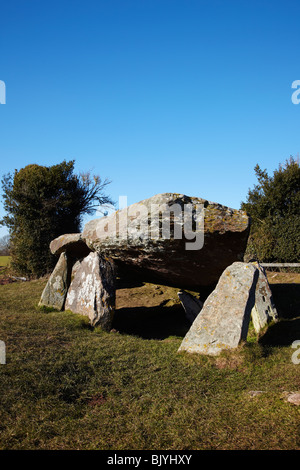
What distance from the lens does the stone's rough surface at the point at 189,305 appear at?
9755 millimetres

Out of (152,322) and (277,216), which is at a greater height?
(277,216)

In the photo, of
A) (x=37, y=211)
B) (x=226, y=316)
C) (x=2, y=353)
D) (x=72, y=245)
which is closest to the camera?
(x=2, y=353)

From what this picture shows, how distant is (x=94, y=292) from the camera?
337 inches

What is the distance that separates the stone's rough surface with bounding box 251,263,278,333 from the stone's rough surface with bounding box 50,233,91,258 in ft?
15.8

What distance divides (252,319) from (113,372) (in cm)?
482

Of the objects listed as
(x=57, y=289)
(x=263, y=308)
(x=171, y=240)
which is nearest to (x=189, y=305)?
(x=263, y=308)

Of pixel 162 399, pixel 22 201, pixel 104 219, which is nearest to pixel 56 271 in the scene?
pixel 104 219

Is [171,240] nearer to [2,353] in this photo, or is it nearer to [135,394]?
[135,394]

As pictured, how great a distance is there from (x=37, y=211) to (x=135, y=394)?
44.8 ft

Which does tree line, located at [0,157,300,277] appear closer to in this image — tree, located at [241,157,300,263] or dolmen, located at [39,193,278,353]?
tree, located at [241,157,300,263]
